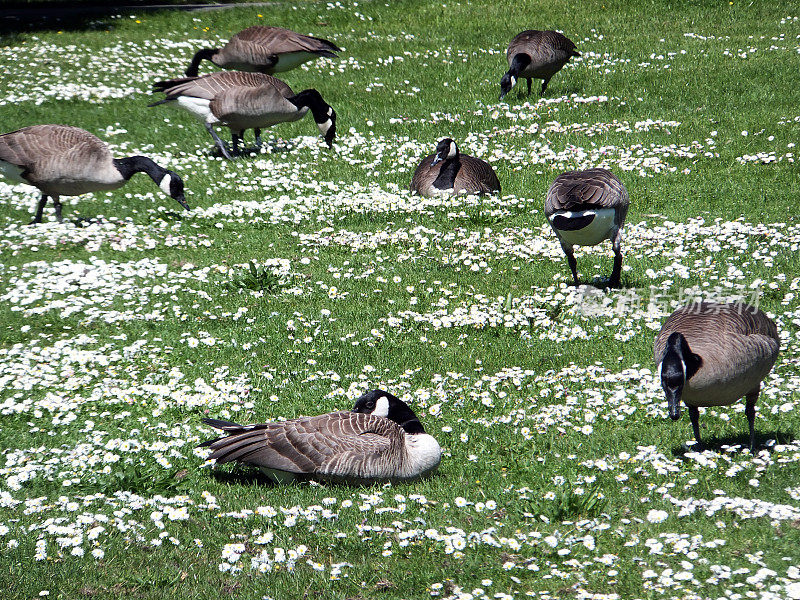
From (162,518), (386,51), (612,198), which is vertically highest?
(386,51)

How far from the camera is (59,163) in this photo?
559 inches

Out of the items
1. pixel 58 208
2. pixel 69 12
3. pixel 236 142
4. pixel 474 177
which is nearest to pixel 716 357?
pixel 474 177

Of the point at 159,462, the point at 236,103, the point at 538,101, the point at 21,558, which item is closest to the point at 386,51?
the point at 538,101

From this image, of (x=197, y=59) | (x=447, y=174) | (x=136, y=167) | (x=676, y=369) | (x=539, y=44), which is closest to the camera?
(x=676, y=369)

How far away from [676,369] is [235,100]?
41.2ft

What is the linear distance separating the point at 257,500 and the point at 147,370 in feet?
11.1

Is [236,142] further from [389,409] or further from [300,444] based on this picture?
[300,444]

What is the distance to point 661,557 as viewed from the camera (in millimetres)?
6137

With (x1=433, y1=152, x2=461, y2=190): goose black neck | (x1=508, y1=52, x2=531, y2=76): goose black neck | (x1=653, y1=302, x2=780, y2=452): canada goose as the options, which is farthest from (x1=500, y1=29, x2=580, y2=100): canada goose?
(x1=653, y1=302, x2=780, y2=452): canada goose

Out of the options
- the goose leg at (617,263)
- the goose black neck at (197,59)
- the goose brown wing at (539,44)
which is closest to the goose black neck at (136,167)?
the goose black neck at (197,59)

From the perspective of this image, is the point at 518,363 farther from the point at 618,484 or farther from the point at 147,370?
the point at 147,370

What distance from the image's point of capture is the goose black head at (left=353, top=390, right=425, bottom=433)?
7.90 metres

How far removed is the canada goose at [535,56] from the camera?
20.4 m

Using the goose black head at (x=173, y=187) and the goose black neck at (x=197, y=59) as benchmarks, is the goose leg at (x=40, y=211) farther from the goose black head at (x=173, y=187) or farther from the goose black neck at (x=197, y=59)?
the goose black neck at (x=197, y=59)
